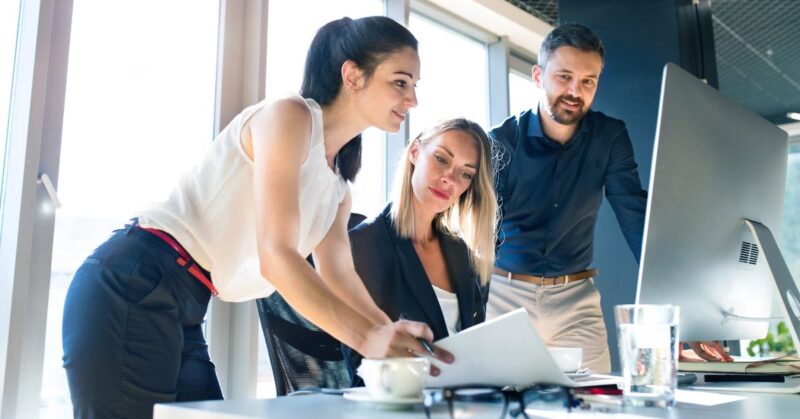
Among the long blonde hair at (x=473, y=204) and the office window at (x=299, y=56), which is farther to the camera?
the office window at (x=299, y=56)

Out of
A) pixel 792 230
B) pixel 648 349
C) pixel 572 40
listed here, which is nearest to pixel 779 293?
pixel 648 349

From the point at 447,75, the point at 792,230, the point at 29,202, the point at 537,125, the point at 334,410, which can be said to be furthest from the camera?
the point at 792,230

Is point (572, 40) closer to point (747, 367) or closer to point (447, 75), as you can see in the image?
point (747, 367)

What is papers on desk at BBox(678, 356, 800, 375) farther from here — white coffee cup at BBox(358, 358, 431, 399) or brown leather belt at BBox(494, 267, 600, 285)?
brown leather belt at BBox(494, 267, 600, 285)

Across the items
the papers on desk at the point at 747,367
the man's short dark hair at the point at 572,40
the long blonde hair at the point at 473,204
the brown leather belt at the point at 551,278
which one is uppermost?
the man's short dark hair at the point at 572,40

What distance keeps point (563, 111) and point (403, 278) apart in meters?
0.81

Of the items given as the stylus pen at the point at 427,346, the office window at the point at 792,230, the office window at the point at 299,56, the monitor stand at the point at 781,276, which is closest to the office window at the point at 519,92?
the office window at the point at 299,56

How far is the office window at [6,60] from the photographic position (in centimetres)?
203

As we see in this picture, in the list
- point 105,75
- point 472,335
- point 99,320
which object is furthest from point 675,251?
point 105,75

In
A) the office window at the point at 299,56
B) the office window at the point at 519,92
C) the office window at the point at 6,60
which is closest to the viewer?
the office window at the point at 6,60

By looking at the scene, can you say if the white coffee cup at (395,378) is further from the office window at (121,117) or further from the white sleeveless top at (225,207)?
the office window at (121,117)

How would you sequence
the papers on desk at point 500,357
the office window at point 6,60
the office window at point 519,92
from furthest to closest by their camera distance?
the office window at point 519,92
the office window at point 6,60
the papers on desk at point 500,357

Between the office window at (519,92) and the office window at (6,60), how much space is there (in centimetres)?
278

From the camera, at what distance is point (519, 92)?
4383 mm
